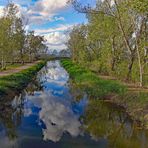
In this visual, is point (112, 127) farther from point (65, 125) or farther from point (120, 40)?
point (120, 40)

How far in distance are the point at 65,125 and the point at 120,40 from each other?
35921 mm

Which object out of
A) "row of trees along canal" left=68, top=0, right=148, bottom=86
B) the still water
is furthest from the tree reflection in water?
"row of trees along canal" left=68, top=0, right=148, bottom=86

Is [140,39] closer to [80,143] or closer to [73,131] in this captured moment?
[73,131]

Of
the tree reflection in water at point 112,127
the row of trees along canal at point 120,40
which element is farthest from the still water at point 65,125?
the row of trees along canal at point 120,40

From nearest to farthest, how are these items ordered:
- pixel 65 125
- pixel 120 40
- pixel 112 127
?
pixel 112 127, pixel 65 125, pixel 120 40

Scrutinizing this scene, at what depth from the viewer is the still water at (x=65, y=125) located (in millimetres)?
20339

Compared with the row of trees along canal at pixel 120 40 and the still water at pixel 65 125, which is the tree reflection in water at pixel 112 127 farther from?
the row of trees along canal at pixel 120 40

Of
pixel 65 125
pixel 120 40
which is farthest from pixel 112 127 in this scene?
pixel 120 40

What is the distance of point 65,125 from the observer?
25672 mm

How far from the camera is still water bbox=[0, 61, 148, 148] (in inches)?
801

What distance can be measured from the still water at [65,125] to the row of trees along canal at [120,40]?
906 centimetres

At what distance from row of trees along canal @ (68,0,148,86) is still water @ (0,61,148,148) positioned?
29.7ft

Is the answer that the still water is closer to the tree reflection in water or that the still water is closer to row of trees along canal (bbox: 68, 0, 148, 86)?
the tree reflection in water

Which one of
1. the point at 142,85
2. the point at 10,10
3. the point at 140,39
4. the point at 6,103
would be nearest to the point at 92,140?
the point at 6,103
